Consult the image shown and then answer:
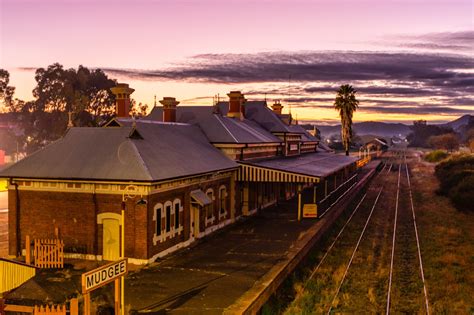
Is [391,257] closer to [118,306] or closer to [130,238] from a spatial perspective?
[130,238]

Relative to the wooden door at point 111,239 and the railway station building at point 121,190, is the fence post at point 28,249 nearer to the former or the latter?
the railway station building at point 121,190

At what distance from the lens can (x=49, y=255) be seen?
1942 cm

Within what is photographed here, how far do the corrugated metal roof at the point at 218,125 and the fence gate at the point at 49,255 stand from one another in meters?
13.6

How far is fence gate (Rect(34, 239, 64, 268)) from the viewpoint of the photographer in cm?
1933

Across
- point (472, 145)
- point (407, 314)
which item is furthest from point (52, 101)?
point (472, 145)

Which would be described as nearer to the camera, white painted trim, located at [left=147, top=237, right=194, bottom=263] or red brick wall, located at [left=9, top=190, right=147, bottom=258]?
red brick wall, located at [left=9, top=190, right=147, bottom=258]

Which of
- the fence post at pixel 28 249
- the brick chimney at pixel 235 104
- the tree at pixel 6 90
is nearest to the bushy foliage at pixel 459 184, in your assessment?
the brick chimney at pixel 235 104

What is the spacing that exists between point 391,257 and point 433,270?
8.30ft

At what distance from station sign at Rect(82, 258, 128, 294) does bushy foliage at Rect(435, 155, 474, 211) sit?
32318 millimetres

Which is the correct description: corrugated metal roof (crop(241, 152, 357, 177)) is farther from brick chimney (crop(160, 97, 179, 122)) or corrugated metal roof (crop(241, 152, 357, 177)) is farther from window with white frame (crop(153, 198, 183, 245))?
window with white frame (crop(153, 198, 183, 245))

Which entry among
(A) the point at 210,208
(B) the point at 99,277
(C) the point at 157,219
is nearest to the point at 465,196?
(A) the point at 210,208

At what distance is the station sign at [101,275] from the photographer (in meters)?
11.0

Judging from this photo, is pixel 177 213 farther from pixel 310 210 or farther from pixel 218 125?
pixel 218 125

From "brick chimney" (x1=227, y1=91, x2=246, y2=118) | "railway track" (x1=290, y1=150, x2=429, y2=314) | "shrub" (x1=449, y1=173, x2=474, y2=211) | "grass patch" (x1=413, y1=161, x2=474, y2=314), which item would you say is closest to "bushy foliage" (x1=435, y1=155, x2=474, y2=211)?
"shrub" (x1=449, y1=173, x2=474, y2=211)
